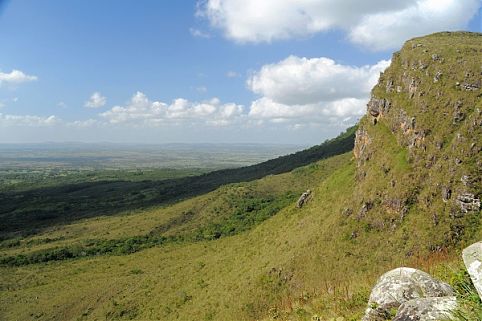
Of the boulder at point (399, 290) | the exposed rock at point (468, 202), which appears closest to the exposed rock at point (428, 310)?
the boulder at point (399, 290)

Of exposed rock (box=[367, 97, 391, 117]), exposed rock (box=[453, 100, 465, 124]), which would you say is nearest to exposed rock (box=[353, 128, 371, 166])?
exposed rock (box=[367, 97, 391, 117])

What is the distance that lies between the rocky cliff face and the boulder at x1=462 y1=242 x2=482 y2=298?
33.9m

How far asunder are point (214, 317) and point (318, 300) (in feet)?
109

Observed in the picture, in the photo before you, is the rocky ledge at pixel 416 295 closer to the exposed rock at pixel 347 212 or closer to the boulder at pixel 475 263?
the boulder at pixel 475 263

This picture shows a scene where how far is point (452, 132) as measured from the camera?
45.0 m

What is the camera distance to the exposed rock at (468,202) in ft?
125

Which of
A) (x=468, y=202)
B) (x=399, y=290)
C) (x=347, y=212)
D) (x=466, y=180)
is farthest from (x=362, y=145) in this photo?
(x=399, y=290)

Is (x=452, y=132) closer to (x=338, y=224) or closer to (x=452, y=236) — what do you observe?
(x=452, y=236)

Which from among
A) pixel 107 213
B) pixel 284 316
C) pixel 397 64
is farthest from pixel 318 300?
pixel 107 213

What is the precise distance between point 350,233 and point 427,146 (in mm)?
14132

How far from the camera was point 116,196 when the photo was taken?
161375 mm

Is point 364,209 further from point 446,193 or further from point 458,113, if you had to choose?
point 458,113

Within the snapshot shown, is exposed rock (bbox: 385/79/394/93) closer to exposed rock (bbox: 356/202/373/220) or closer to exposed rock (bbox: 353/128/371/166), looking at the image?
exposed rock (bbox: 353/128/371/166)

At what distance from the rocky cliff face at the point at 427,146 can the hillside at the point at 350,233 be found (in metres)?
0.15
